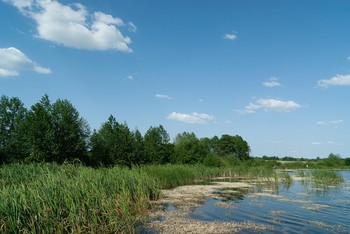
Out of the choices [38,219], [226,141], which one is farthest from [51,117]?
[226,141]

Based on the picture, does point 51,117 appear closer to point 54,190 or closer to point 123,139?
point 123,139

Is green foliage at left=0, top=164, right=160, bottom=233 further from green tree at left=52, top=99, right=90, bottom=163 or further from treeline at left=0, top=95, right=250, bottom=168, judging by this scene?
green tree at left=52, top=99, right=90, bottom=163

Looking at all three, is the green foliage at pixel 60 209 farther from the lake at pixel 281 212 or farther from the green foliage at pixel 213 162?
the green foliage at pixel 213 162

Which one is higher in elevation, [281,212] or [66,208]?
[66,208]

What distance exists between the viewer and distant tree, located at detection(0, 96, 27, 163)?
4981cm

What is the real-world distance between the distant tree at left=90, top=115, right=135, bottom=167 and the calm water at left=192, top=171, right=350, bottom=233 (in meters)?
35.7

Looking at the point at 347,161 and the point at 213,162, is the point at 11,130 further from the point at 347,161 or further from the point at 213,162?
the point at 347,161

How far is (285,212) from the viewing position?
18.5m

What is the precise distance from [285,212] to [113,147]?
43922 millimetres

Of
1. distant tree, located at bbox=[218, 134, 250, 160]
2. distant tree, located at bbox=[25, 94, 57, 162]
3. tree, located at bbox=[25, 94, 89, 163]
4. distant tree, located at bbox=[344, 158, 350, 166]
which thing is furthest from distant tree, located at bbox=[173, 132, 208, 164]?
distant tree, located at bbox=[344, 158, 350, 166]

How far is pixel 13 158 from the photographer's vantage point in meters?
49.8

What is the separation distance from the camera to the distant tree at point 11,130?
163 feet

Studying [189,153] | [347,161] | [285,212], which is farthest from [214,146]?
[285,212]

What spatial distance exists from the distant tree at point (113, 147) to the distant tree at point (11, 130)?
42.6 feet
